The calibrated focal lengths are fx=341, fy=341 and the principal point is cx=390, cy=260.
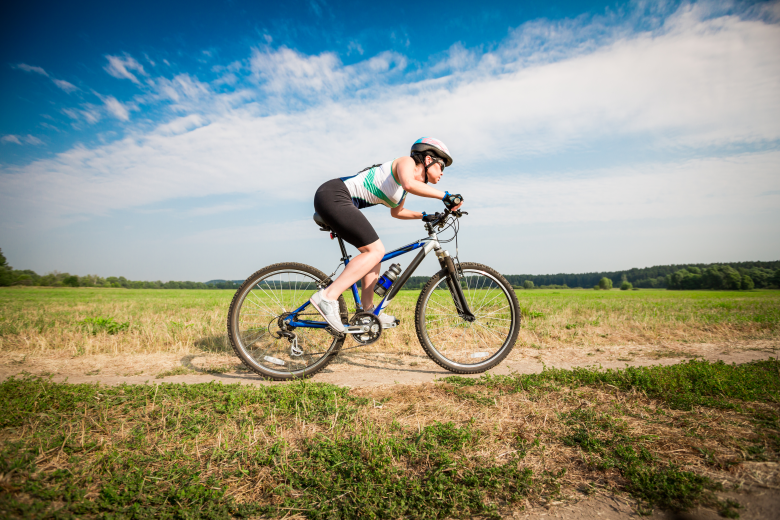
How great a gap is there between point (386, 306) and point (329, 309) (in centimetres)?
82

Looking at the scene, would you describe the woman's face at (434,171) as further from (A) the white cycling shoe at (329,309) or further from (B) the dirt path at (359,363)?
(B) the dirt path at (359,363)

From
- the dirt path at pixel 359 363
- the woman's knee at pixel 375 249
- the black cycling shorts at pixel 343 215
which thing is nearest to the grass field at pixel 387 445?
the dirt path at pixel 359 363

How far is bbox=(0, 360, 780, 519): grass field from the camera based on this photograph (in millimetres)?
1800

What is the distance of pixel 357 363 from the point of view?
494cm

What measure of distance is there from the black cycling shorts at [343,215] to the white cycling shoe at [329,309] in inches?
30.7

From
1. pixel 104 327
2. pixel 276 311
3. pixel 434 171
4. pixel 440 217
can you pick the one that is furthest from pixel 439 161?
pixel 104 327

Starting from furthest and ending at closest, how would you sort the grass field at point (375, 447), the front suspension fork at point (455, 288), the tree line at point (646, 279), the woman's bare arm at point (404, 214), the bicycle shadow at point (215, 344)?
the tree line at point (646, 279) → the bicycle shadow at point (215, 344) → the woman's bare arm at point (404, 214) → the front suspension fork at point (455, 288) → the grass field at point (375, 447)

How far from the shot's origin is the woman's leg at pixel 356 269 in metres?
4.13

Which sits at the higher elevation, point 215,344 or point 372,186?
point 372,186

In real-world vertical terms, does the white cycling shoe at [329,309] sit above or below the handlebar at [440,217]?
below

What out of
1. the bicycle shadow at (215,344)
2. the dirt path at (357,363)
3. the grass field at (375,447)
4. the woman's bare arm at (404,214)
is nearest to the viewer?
the grass field at (375,447)

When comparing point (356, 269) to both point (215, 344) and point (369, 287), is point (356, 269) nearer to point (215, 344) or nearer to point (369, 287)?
point (369, 287)

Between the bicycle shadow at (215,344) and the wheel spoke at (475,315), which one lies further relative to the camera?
the bicycle shadow at (215,344)

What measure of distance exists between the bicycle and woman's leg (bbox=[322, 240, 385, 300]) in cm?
30
